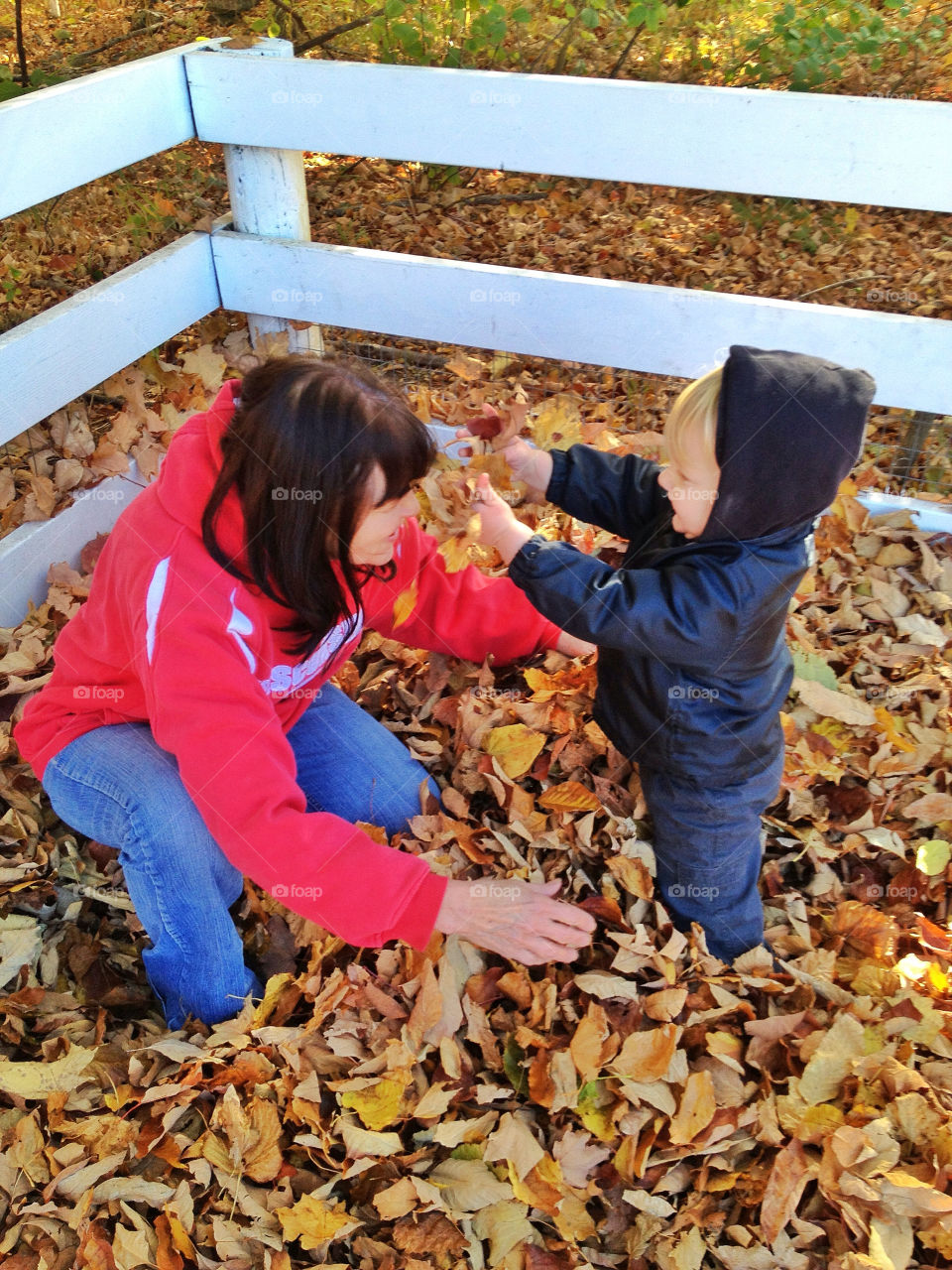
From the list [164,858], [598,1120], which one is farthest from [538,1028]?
[164,858]

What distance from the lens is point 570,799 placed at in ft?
6.77

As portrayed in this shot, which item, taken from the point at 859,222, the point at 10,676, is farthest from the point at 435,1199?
the point at 859,222

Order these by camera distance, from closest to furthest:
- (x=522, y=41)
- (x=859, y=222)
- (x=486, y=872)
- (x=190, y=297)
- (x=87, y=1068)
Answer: (x=87, y=1068), (x=486, y=872), (x=190, y=297), (x=859, y=222), (x=522, y=41)

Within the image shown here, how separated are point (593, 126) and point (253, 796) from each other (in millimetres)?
1994

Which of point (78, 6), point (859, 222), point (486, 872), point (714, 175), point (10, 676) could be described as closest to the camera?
point (486, 872)

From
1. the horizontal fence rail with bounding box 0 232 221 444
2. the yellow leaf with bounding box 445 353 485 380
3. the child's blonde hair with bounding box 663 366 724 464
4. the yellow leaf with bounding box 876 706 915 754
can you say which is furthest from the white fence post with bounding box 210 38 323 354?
the yellow leaf with bounding box 876 706 915 754

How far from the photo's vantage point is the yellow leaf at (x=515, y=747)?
2113 mm

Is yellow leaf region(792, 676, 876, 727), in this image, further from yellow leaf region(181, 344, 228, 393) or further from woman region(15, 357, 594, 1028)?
yellow leaf region(181, 344, 228, 393)

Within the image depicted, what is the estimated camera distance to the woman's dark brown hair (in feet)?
4.92

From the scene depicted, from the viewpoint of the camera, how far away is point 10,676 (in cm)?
244

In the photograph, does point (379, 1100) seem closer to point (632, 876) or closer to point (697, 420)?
point (632, 876)

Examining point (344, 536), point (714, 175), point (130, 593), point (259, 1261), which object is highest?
point (714, 175)

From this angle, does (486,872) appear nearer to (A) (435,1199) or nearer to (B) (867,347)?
(A) (435,1199)

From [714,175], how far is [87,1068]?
251cm
